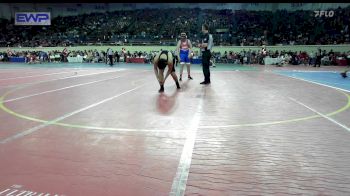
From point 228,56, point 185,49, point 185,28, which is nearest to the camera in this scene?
point 185,49

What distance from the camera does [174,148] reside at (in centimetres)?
440

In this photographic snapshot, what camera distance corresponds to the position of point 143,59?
108ft

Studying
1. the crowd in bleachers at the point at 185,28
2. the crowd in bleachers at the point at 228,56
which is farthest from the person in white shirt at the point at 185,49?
the crowd in bleachers at the point at 185,28

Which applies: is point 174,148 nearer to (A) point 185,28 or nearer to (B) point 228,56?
(B) point 228,56

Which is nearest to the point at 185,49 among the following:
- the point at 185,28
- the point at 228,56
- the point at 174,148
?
the point at 174,148

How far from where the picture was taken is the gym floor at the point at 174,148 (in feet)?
10.6

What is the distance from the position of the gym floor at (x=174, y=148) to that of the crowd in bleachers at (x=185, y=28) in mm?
27914

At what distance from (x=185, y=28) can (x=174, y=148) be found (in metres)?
33.3

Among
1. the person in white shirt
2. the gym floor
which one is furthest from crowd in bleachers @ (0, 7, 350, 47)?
the gym floor

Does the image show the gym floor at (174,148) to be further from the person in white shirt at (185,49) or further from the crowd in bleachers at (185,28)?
the crowd in bleachers at (185,28)

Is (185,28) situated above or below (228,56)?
above

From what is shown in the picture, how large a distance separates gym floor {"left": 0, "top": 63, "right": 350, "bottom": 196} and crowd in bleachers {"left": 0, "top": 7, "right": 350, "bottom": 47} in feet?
91.6

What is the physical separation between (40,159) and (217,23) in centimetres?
3434

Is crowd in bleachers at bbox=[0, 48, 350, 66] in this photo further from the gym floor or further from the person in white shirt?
the gym floor
